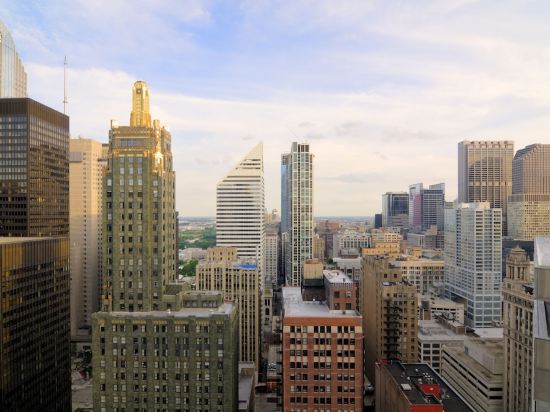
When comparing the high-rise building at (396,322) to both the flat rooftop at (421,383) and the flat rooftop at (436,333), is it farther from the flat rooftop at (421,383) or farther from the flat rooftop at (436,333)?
the flat rooftop at (421,383)

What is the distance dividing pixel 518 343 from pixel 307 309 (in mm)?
49531

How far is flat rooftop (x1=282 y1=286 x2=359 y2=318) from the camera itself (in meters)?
109

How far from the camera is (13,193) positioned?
175 metres

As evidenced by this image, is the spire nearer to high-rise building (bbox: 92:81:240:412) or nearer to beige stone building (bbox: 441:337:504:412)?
high-rise building (bbox: 92:81:240:412)

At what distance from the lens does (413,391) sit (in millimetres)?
101375

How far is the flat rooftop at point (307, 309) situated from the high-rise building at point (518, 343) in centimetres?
3982

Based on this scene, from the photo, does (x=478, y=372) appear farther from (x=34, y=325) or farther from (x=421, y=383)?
(x=34, y=325)

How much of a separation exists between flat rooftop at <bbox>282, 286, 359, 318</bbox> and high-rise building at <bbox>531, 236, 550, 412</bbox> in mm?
88658

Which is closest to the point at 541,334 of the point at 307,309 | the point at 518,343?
the point at 307,309

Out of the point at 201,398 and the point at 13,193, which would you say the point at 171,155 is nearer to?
the point at 201,398

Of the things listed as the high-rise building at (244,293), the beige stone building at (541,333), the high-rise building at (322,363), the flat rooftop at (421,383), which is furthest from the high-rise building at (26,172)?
the beige stone building at (541,333)

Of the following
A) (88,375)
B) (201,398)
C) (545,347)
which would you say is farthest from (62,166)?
(545,347)

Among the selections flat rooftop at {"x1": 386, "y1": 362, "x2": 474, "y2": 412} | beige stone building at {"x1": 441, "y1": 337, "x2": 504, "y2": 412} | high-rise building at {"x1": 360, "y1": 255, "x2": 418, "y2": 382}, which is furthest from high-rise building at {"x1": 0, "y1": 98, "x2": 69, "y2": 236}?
beige stone building at {"x1": 441, "y1": 337, "x2": 504, "y2": 412}

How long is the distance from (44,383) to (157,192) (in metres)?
65.6
